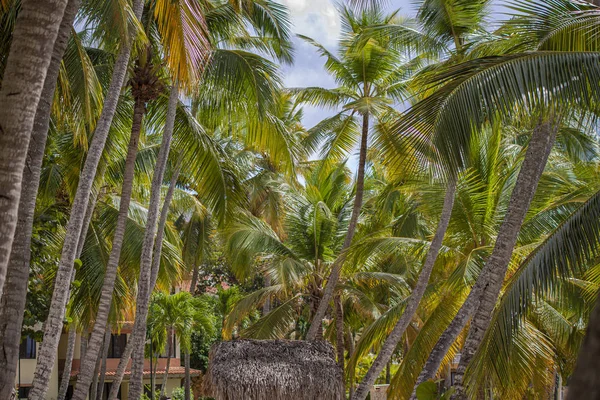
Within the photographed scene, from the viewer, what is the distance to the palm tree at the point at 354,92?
17.4 m

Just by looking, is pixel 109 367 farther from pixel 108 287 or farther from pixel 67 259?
pixel 67 259

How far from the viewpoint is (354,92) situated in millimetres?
18438

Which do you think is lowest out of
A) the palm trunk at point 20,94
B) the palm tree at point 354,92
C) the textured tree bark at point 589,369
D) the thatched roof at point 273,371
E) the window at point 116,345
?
the textured tree bark at point 589,369

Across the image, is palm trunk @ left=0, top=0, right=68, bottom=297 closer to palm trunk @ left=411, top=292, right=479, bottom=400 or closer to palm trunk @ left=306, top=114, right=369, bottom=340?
palm trunk @ left=411, top=292, right=479, bottom=400

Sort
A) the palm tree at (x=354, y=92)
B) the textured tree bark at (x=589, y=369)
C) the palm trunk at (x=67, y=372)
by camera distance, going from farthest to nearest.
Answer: the palm trunk at (x=67, y=372), the palm tree at (x=354, y=92), the textured tree bark at (x=589, y=369)

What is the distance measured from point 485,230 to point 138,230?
883 centimetres

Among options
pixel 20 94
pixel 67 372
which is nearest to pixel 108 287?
pixel 67 372

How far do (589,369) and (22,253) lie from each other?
243 inches

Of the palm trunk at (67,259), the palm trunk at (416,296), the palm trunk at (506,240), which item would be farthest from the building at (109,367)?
the palm trunk at (506,240)

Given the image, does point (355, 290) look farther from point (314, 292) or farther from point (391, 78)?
point (391, 78)

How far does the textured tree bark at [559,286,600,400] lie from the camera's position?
157 centimetres

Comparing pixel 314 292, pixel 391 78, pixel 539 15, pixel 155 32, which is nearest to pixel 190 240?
pixel 314 292

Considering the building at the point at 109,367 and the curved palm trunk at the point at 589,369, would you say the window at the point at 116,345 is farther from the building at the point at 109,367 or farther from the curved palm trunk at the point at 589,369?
the curved palm trunk at the point at 589,369

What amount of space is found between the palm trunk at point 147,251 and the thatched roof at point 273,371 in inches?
65.9
